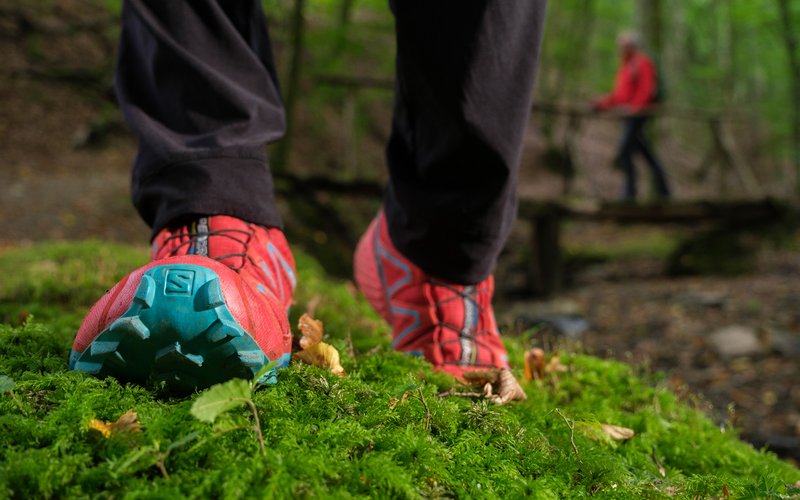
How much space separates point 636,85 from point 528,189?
5.39 m

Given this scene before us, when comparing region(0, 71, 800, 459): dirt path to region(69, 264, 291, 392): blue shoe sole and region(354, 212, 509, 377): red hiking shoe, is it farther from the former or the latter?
region(69, 264, 291, 392): blue shoe sole

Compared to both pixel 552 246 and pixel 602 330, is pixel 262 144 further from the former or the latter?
pixel 552 246

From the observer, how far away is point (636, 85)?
9461 mm

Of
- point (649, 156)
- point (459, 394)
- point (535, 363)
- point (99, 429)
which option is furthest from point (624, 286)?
point (99, 429)

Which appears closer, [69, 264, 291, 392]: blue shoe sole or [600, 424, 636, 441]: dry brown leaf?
[69, 264, 291, 392]: blue shoe sole

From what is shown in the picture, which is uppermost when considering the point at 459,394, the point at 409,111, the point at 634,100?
the point at 409,111

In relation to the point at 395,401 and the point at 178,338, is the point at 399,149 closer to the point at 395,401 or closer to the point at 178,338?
the point at 395,401

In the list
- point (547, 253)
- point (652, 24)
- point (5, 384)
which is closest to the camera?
point (5, 384)

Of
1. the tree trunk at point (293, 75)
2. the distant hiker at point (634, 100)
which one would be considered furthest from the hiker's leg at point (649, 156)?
the tree trunk at point (293, 75)

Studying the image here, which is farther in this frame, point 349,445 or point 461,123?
point 461,123

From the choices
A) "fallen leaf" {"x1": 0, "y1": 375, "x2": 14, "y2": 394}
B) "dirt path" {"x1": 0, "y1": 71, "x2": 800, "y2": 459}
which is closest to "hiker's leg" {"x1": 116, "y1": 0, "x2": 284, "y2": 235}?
"fallen leaf" {"x1": 0, "y1": 375, "x2": 14, "y2": 394}

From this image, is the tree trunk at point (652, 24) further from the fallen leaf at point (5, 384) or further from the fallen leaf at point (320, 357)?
the fallen leaf at point (5, 384)

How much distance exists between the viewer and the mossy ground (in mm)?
888

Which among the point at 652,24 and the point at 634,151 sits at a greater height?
the point at 652,24
